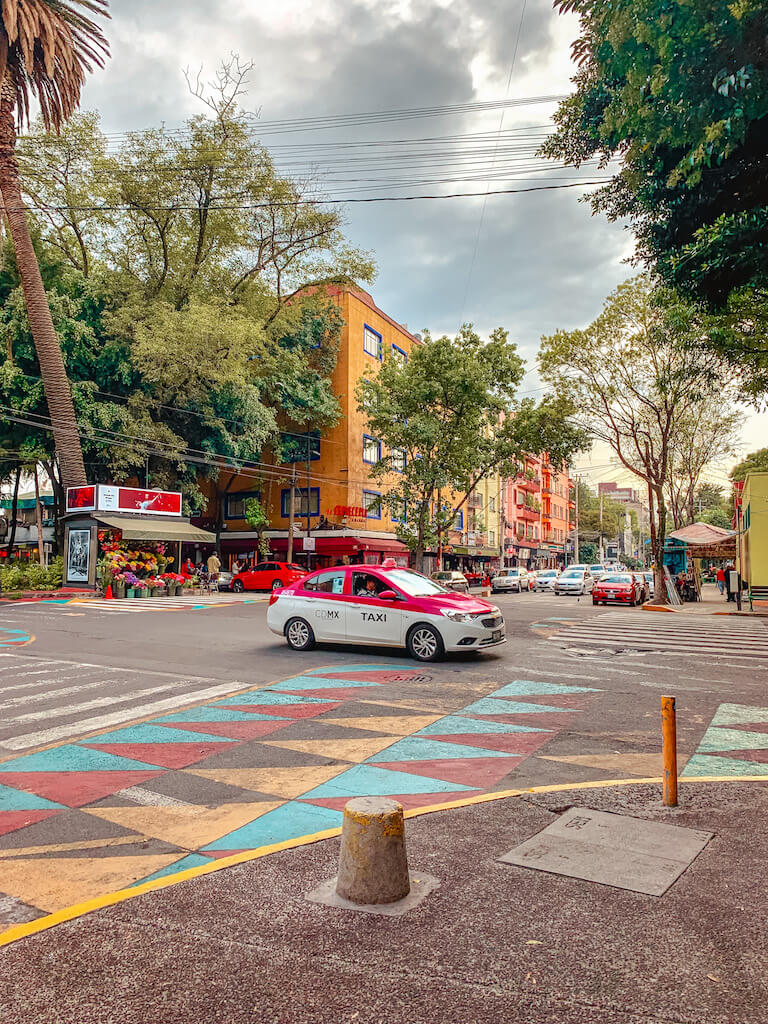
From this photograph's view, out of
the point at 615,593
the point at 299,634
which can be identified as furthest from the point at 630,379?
the point at 299,634

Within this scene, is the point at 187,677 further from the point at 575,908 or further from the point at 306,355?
the point at 306,355

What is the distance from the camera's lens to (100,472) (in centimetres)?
3688

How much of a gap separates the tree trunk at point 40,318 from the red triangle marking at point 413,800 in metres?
27.9

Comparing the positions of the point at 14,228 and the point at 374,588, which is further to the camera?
the point at 14,228

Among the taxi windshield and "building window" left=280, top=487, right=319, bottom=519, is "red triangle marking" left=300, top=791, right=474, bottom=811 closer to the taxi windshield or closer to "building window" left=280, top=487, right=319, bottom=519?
the taxi windshield

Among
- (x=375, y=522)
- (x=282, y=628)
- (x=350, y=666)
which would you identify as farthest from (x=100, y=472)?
(x=350, y=666)

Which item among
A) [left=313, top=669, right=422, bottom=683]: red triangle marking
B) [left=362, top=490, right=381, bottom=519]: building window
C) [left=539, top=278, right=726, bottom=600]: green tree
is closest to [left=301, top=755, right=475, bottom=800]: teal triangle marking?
[left=313, top=669, right=422, bottom=683]: red triangle marking

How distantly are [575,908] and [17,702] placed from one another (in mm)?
7737

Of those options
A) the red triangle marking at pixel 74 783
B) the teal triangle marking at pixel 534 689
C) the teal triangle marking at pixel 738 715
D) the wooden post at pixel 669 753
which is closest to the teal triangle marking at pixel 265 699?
the teal triangle marking at pixel 534 689

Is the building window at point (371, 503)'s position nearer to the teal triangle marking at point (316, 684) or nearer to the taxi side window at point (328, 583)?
the taxi side window at point (328, 583)

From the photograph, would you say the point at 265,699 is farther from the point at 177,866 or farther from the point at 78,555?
the point at 78,555

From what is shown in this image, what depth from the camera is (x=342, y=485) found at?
42.0m

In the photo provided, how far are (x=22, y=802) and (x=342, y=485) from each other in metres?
36.5

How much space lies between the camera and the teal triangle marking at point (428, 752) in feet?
22.5
